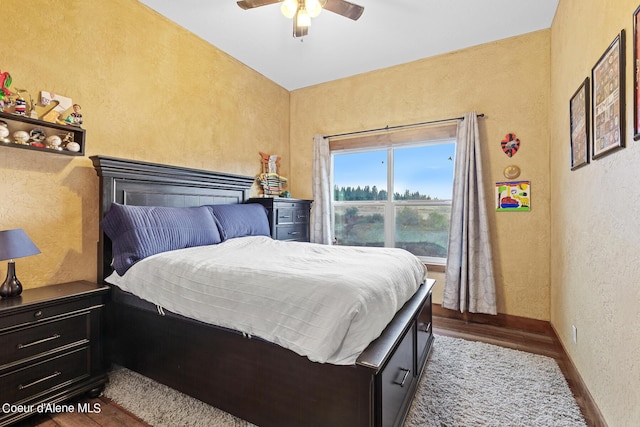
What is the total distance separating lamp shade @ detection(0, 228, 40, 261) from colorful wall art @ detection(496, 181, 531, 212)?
3.69 m

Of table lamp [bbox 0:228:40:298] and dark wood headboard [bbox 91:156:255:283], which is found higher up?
dark wood headboard [bbox 91:156:255:283]

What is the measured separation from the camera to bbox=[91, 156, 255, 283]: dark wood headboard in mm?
2170

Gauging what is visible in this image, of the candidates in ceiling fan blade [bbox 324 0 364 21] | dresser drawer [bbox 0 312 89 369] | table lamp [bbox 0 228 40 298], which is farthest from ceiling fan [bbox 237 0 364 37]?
A: dresser drawer [bbox 0 312 89 369]

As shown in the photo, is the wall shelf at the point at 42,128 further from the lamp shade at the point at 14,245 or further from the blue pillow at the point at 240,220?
→ the blue pillow at the point at 240,220

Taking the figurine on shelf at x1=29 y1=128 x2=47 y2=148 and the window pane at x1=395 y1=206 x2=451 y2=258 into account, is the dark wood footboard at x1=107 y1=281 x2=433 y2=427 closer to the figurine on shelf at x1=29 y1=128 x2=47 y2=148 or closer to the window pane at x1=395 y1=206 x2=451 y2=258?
the figurine on shelf at x1=29 y1=128 x2=47 y2=148

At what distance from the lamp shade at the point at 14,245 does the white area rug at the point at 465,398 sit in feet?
3.22

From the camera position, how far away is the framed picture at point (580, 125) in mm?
1828

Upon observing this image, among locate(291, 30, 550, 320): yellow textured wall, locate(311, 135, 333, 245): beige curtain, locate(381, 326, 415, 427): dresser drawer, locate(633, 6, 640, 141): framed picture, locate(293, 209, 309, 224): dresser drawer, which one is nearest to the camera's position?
locate(633, 6, 640, 141): framed picture

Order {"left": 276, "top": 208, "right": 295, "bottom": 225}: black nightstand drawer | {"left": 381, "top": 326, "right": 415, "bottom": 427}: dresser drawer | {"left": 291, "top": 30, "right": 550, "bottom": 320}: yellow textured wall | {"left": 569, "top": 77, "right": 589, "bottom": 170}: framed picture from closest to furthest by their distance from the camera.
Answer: {"left": 381, "top": 326, "right": 415, "bottom": 427}: dresser drawer, {"left": 569, "top": 77, "right": 589, "bottom": 170}: framed picture, {"left": 291, "top": 30, "right": 550, "bottom": 320}: yellow textured wall, {"left": 276, "top": 208, "right": 295, "bottom": 225}: black nightstand drawer

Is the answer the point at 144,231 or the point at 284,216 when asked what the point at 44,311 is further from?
the point at 284,216

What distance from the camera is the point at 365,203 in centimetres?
393

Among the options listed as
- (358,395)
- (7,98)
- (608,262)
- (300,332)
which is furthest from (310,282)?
(7,98)

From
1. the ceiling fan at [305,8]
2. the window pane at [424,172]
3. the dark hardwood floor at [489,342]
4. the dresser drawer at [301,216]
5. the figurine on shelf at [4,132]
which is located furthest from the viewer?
the dresser drawer at [301,216]

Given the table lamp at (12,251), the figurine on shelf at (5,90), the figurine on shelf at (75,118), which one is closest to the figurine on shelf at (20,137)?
the figurine on shelf at (5,90)
